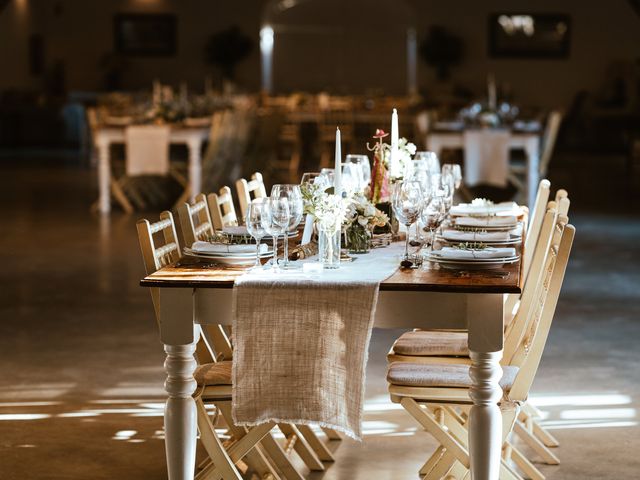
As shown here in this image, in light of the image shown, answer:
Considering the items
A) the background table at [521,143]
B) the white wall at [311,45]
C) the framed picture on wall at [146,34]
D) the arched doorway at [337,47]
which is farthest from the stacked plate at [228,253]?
the framed picture on wall at [146,34]

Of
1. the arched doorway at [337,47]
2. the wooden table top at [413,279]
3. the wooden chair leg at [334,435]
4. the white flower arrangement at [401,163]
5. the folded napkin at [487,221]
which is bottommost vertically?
the wooden chair leg at [334,435]

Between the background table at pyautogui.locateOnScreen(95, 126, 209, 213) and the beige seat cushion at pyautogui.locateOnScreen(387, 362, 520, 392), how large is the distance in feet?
24.4

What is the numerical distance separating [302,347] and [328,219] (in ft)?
1.36

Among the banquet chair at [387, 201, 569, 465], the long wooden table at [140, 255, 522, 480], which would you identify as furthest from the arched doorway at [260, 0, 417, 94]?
the long wooden table at [140, 255, 522, 480]

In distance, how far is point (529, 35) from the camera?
2066 cm

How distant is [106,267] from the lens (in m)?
7.63

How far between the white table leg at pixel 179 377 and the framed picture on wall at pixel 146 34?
18.9m

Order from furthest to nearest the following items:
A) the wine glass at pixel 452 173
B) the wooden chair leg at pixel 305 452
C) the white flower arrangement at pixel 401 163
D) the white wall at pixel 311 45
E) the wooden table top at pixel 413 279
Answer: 1. the white wall at pixel 311 45
2. the wine glass at pixel 452 173
3. the white flower arrangement at pixel 401 163
4. the wooden chair leg at pixel 305 452
5. the wooden table top at pixel 413 279

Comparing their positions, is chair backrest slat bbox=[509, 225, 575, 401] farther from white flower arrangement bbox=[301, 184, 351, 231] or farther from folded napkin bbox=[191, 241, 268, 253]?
folded napkin bbox=[191, 241, 268, 253]

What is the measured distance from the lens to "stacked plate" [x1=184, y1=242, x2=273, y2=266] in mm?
3324

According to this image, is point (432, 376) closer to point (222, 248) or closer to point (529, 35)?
point (222, 248)

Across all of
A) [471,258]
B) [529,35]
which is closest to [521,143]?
[471,258]

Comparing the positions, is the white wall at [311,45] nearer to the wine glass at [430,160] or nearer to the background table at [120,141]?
the background table at [120,141]

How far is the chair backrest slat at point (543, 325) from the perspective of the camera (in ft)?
10.2
